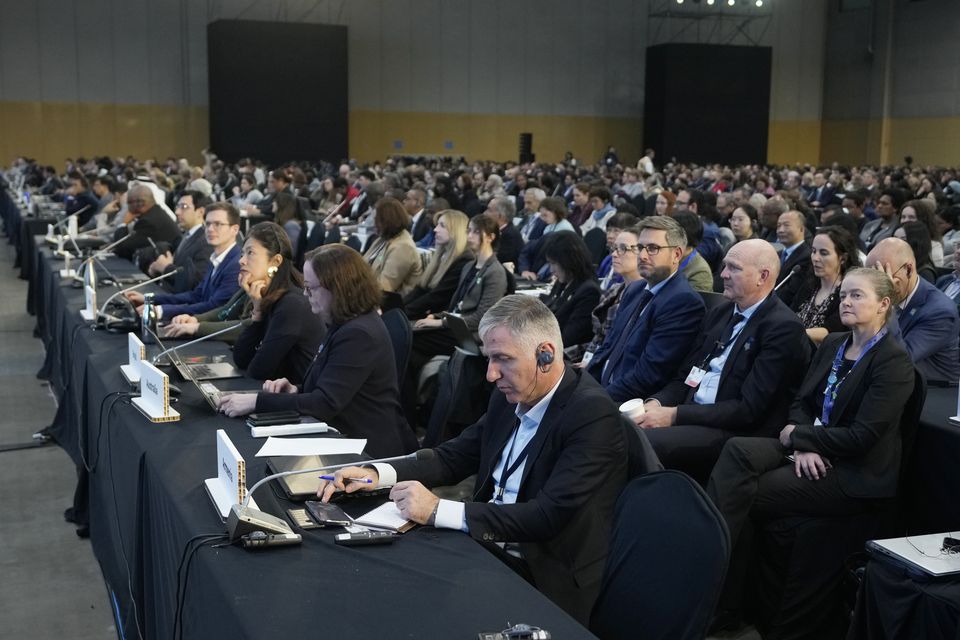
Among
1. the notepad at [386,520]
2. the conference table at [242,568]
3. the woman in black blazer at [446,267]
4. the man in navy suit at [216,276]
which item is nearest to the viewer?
the conference table at [242,568]

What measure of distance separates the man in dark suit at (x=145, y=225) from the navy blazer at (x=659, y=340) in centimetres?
459

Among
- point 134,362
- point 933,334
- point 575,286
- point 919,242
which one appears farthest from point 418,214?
point 933,334

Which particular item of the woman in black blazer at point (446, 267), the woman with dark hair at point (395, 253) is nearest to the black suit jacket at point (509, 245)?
the woman with dark hair at point (395, 253)

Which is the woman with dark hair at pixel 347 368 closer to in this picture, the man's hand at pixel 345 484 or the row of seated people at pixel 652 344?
the row of seated people at pixel 652 344

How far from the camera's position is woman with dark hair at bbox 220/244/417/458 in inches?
124

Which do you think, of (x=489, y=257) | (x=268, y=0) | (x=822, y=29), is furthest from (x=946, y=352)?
(x=822, y=29)

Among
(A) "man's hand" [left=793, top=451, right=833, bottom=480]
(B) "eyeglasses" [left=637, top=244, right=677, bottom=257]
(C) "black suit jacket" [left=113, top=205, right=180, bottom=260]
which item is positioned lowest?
(A) "man's hand" [left=793, top=451, right=833, bottom=480]

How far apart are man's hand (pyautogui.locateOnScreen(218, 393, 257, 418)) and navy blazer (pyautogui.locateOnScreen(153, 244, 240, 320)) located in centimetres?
211

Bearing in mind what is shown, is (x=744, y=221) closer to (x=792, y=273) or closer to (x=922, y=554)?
(x=792, y=273)

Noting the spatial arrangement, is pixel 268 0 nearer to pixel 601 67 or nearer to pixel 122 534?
pixel 601 67

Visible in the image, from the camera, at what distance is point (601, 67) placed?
2584cm

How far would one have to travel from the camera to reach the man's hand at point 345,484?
233cm

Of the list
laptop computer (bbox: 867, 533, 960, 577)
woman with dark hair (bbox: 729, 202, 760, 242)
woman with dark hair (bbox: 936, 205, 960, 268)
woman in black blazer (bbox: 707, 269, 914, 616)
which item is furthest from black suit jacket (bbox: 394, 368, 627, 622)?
woman with dark hair (bbox: 936, 205, 960, 268)

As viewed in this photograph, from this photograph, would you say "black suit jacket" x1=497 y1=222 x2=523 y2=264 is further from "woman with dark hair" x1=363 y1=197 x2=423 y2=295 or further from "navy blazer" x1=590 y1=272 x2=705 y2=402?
"navy blazer" x1=590 y1=272 x2=705 y2=402
